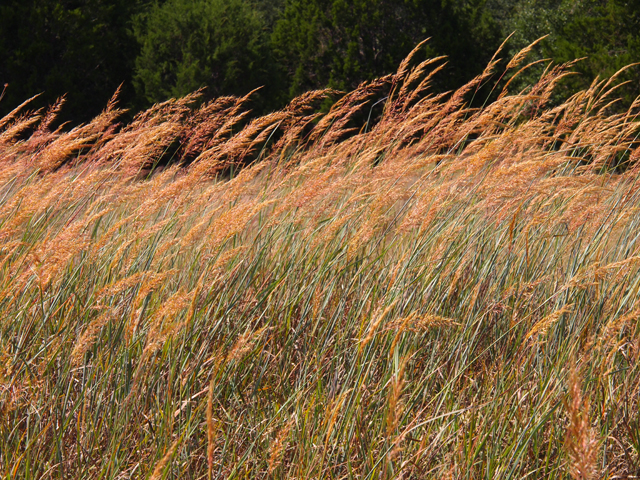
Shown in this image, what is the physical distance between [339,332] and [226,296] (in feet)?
1.31

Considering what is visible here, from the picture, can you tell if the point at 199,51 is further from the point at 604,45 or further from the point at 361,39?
the point at 604,45

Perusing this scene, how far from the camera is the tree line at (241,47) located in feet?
32.8

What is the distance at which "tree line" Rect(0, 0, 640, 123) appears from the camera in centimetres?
1001

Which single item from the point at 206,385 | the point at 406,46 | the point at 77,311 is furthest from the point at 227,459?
the point at 406,46

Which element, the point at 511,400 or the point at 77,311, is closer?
the point at 511,400

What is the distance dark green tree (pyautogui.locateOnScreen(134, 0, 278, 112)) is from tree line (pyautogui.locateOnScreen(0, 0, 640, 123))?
2 cm

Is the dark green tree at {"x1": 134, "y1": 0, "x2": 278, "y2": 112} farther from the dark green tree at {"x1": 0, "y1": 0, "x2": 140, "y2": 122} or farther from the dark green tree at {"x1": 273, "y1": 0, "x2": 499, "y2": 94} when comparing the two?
the dark green tree at {"x1": 0, "y1": 0, "x2": 140, "y2": 122}

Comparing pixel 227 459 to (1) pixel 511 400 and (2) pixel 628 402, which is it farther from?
(2) pixel 628 402

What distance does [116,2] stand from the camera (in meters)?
12.0

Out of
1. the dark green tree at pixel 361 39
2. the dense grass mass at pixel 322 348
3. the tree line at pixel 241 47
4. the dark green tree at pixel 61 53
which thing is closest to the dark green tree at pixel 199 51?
the tree line at pixel 241 47

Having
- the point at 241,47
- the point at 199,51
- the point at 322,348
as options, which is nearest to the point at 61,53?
the point at 199,51

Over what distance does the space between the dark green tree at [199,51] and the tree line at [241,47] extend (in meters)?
0.02

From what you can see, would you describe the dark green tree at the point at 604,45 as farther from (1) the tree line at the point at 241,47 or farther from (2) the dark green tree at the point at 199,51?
(2) the dark green tree at the point at 199,51

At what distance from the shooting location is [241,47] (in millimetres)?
10312
